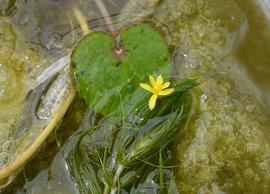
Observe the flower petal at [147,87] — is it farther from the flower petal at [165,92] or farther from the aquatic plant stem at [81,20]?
the aquatic plant stem at [81,20]

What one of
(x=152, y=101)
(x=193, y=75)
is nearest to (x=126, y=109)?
(x=152, y=101)

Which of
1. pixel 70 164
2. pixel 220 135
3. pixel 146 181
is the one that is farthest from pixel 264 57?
pixel 70 164

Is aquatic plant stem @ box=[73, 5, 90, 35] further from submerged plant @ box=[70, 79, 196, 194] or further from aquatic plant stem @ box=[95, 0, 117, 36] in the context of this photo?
submerged plant @ box=[70, 79, 196, 194]

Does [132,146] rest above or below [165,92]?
below

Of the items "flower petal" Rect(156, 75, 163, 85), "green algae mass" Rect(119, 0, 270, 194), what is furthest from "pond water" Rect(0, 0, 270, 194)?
"flower petal" Rect(156, 75, 163, 85)

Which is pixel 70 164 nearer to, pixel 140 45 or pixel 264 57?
pixel 140 45

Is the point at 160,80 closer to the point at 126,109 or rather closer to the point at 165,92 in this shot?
the point at 165,92

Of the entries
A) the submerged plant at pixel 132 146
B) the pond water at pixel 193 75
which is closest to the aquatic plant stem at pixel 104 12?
the pond water at pixel 193 75
